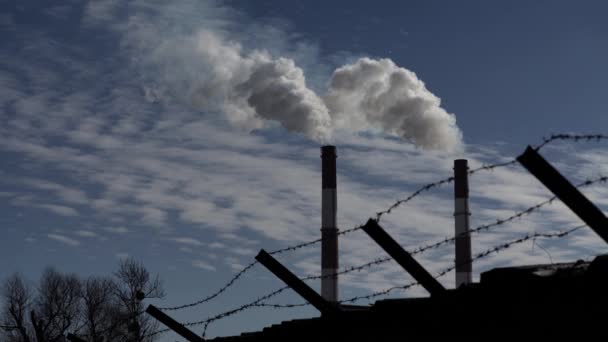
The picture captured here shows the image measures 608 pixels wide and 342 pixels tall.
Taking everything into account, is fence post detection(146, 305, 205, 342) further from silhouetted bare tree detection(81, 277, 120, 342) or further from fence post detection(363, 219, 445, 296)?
silhouetted bare tree detection(81, 277, 120, 342)

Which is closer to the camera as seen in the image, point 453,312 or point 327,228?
point 453,312

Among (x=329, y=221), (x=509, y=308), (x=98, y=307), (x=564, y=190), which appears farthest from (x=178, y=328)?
(x=98, y=307)

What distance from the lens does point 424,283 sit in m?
7.55

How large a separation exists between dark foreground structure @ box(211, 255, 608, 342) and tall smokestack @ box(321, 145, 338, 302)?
91.7ft

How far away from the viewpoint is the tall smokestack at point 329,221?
122ft

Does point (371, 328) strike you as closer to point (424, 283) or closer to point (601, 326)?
point (424, 283)

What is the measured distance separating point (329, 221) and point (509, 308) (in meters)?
30.2

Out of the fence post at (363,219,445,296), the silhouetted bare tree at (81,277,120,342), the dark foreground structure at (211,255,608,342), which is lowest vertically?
the dark foreground structure at (211,255,608,342)

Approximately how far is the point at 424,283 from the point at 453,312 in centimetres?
59

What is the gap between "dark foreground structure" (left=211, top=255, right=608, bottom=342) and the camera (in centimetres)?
671

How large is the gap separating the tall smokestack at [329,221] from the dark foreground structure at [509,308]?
2796cm

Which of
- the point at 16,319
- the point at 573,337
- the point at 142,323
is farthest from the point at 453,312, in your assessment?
the point at 16,319

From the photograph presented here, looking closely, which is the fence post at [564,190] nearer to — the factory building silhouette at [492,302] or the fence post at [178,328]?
the factory building silhouette at [492,302]

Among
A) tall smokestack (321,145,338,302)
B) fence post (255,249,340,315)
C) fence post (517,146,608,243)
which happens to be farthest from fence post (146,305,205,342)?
tall smokestack (321,145,338,302)
